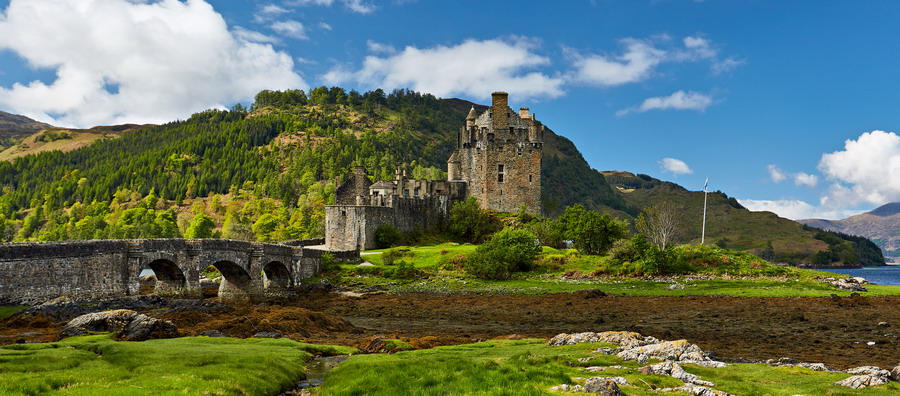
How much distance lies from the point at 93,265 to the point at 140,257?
3.41 m

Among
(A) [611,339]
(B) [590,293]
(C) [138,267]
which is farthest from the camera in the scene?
(B) [590,293]

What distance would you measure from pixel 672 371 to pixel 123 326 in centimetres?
2612

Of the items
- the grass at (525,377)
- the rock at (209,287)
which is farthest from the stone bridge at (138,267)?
the grass at (525,377)

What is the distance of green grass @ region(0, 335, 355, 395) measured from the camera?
17.5 m

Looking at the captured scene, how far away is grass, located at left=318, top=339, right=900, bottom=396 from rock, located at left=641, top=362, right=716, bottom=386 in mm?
473

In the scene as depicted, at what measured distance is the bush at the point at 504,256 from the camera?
2697 inches

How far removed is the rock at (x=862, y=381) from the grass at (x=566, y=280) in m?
35.9

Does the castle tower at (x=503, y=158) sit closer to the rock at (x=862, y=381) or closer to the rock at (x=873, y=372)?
the rock at (x=873, y=372)

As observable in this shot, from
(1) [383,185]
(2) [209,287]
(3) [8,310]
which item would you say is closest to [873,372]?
(3) [8,310]

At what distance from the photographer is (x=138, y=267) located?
48750 mm

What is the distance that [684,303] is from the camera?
51.0 meters

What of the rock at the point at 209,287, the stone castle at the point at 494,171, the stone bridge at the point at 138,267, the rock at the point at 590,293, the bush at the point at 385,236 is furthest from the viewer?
the stone castle at the point at 494,171

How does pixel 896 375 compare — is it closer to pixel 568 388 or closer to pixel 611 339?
pixel 568 388

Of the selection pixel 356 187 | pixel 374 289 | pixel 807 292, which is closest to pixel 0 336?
pixel 374 289
